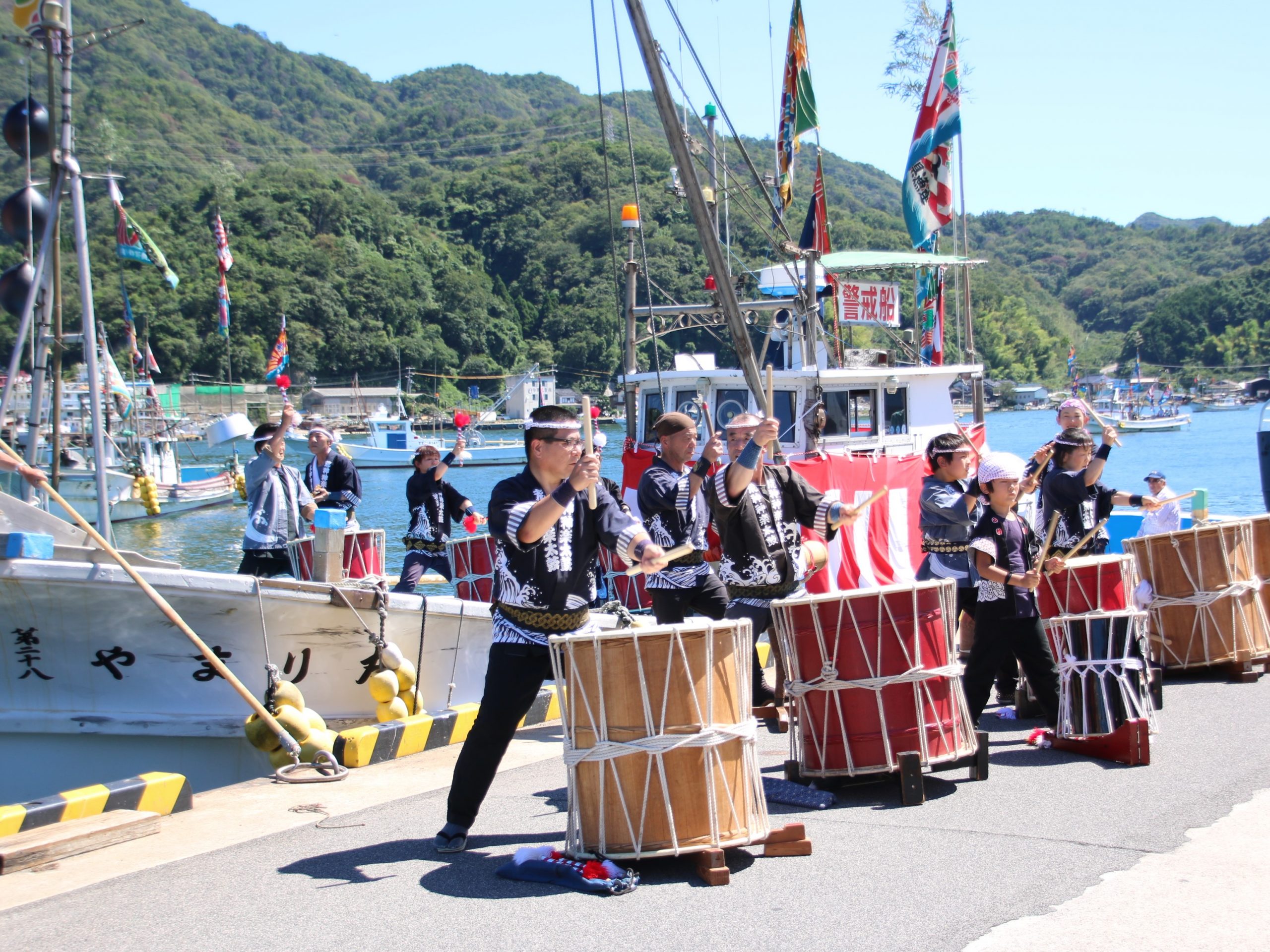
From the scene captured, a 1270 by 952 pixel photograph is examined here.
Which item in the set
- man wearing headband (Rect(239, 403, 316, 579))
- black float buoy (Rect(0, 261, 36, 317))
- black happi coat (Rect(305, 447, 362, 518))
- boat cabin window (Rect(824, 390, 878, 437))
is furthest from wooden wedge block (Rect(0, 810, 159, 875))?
boat cabin window (Rect(824, 390, 878, 437))

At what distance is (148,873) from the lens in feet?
14.5

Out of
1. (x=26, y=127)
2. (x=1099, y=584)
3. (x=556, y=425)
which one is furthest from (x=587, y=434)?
(x=26, y=127)

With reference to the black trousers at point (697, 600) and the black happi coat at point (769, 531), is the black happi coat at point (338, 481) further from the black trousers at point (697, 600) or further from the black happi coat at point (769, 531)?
the black happi coat at point (769, 531)

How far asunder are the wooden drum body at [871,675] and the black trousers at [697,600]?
0.81m

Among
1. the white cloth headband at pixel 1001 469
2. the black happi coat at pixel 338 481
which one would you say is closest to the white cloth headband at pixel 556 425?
the white cloth headband at pixel 1001 469

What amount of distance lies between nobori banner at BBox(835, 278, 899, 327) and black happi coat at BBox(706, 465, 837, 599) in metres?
9.71

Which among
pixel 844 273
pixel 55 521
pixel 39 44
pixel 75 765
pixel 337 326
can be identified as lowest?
pixel 75 765

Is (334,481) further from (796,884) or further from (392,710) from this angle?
(796,884)

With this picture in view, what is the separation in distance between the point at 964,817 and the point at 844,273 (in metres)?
14.0

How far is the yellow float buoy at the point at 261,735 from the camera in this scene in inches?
254

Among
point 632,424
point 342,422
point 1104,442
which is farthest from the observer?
point 342,422

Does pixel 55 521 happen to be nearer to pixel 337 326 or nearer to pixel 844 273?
pixel 844 273

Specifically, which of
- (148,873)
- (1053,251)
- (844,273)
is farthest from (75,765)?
(1053,251)

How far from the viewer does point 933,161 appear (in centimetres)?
1331
